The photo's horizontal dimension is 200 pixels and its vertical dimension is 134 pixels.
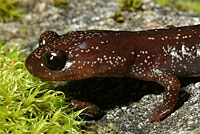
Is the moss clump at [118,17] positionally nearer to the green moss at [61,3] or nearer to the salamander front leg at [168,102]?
the green moss at [61,3]

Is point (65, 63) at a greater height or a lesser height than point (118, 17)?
lesser

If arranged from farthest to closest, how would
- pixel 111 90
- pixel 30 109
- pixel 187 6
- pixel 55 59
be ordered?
1. pixel 187 6
2. pixel 111 90
3. pixel 55 59
4. pixel 30 109

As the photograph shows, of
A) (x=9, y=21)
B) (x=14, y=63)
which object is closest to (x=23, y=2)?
(x=9, y=21)

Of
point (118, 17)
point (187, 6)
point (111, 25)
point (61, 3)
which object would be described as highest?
point (61, 3)

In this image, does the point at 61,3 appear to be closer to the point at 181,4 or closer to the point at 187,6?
the point at 181,4

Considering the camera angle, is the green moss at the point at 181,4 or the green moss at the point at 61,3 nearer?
the green moss at the point at 181,4

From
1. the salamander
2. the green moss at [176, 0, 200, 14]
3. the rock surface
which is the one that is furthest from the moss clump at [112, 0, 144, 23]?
the salamander

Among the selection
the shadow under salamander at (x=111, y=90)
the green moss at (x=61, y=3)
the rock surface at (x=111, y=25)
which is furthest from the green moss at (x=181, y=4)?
the shadow under salamander at (x=111, y=90)

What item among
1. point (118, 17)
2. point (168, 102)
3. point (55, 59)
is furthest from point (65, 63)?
point (118, 17)
